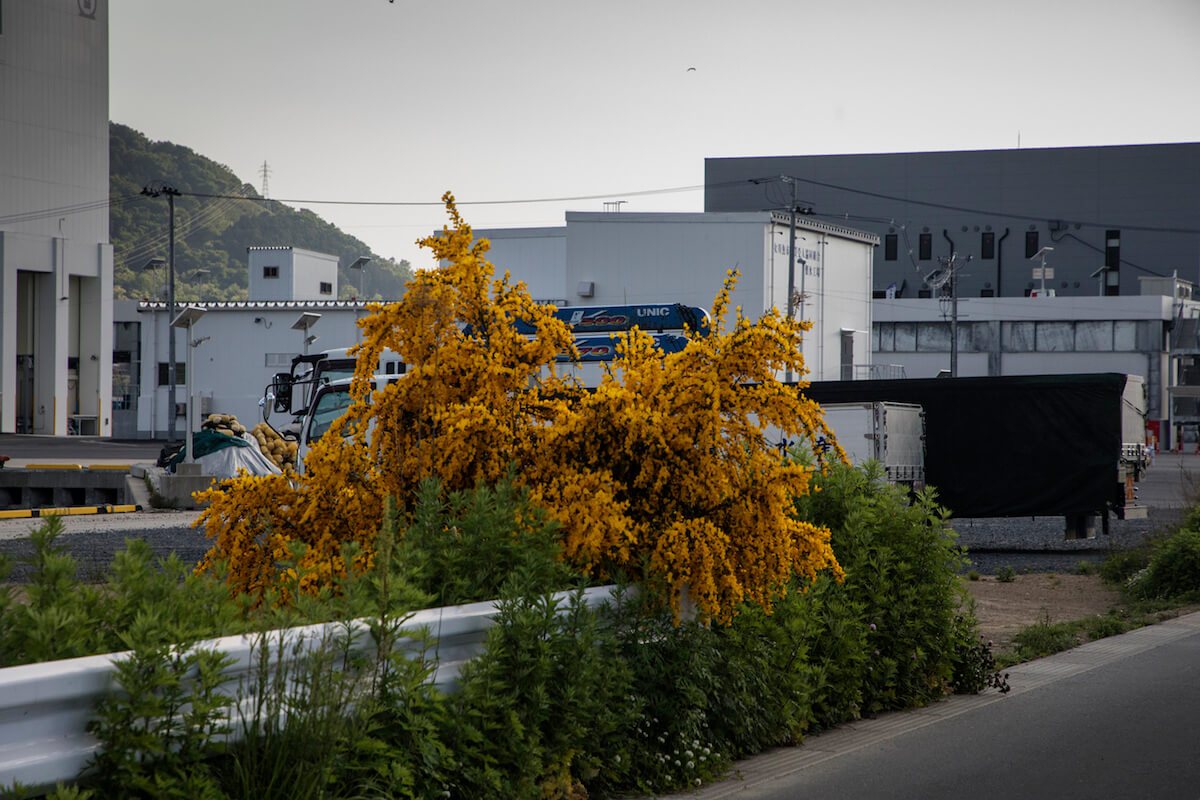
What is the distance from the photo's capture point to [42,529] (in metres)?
4.45

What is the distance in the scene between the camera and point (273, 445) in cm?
3080

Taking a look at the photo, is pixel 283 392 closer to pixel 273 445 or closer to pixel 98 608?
pixel 273 445

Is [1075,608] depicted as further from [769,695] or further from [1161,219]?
[1161,219]

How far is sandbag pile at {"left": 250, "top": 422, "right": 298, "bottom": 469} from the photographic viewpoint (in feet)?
99.9

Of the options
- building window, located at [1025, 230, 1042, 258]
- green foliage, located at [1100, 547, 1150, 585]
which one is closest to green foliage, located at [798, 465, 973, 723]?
green foliage, located at [1100, 547, 1150, 585]

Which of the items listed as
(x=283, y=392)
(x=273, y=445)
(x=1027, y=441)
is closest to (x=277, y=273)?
(x=273, y=445)

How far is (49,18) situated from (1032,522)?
1891 inches

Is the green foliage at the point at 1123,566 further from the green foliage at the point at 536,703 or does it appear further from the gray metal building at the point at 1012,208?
the gray metal building at the point at 1012,208

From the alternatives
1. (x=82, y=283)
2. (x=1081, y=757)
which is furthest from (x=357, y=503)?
(x=82, y=283)

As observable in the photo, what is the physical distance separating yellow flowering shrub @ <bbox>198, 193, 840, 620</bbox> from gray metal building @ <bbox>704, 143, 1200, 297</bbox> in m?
73.4

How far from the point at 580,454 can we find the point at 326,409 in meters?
16.5

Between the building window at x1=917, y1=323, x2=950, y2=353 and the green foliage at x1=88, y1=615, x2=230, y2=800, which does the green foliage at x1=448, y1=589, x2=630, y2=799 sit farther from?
the building window at x1=917, y1=323, x2=950, y2=353

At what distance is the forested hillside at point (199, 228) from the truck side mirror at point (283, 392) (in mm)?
97176

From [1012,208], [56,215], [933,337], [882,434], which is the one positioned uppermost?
[1012,208]
